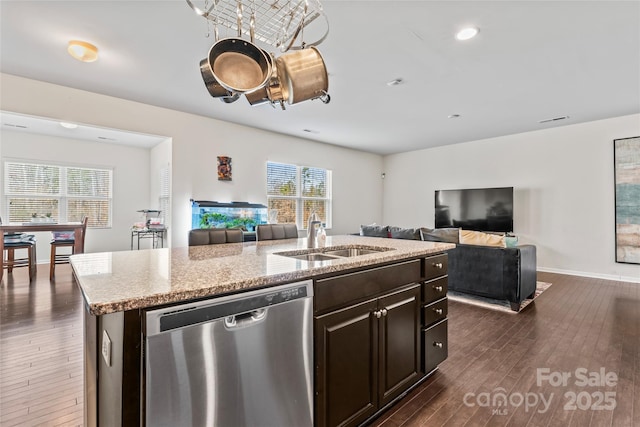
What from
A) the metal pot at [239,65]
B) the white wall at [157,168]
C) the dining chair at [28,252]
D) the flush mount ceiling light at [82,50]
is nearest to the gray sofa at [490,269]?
the metal pot at [239,65]

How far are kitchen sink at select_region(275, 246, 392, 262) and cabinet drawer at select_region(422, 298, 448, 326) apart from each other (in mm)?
467

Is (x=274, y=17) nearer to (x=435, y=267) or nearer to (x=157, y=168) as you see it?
(x=435, y=267)

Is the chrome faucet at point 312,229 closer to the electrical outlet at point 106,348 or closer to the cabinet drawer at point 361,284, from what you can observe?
the cabinet drawer at point 361,284

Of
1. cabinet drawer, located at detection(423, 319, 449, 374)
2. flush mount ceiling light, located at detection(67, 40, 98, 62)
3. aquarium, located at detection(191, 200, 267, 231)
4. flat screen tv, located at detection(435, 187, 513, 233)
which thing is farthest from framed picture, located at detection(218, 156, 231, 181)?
flat screen tv, located at detection(435, 187, 513, 233)

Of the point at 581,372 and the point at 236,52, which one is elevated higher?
the point at 236,52

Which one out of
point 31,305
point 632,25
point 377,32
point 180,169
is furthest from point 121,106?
point 632,25

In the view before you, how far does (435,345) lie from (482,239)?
222 cm

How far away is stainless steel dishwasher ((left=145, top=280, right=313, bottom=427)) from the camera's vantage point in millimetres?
914

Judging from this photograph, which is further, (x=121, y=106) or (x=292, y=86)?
(x=121, y=106)

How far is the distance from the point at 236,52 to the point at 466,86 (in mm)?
3261

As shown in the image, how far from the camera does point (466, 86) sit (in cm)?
372

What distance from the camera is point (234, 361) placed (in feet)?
3.50

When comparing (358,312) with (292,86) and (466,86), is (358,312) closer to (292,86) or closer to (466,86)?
(292,86)

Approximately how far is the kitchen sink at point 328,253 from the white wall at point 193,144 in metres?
3.49
